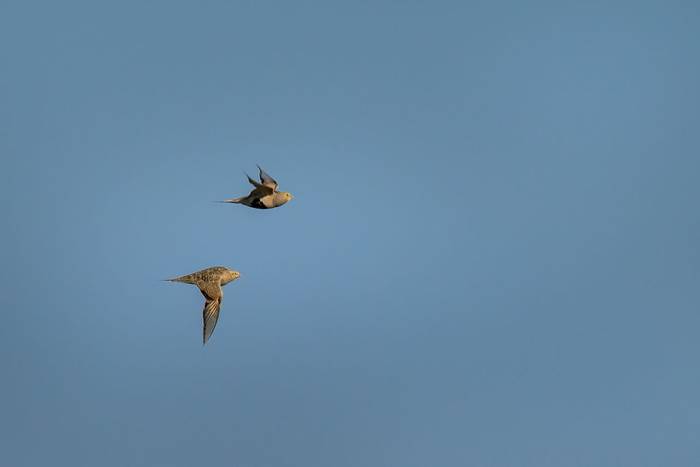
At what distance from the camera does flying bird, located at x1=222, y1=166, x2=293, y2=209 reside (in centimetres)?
6281

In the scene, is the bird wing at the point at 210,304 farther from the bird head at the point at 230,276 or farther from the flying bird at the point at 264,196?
the flying bird at the point at 264,196

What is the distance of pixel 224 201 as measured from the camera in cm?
6356

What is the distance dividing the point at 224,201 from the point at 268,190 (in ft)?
11.3

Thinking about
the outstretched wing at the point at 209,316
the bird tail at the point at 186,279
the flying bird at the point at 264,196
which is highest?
the flying bird at the point at 264,196

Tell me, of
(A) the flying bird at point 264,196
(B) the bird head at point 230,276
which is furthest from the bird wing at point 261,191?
(B) the bird head at point 230,276

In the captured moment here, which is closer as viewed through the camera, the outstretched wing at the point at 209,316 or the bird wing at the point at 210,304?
the outstretched wing at the point at 209,316

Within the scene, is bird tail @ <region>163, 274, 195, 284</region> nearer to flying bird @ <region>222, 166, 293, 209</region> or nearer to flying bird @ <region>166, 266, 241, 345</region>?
flying bird @ <region>166, 266, 241, 345</region>

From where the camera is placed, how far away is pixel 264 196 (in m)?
64.3

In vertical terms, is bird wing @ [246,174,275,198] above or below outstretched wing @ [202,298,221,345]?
above

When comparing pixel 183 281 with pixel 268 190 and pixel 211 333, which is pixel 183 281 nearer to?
pixel 211 333

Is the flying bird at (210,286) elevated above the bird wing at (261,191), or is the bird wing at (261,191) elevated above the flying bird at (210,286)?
the bird wing at (261,191)

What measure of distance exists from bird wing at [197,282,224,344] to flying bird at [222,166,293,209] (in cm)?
668

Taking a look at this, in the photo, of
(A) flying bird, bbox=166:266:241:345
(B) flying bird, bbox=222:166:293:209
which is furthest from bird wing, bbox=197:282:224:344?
(B) flying bird, bbox=222:166:293:209

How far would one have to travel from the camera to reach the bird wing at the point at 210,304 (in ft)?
204
